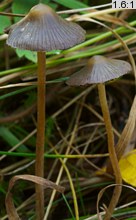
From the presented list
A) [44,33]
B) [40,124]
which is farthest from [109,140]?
[44,33]

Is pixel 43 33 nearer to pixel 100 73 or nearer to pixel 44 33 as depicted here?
pixel 44 33

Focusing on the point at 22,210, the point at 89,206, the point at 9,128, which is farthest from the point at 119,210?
the point at 9,128

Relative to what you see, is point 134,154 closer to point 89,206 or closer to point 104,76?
point 89,206

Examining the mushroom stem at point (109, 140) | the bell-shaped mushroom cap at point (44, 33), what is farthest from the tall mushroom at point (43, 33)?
the mushroom stem at point (109, 140)

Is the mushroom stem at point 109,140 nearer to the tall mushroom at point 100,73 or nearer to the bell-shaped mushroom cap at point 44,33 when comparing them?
the tall mushroom at point 100,73

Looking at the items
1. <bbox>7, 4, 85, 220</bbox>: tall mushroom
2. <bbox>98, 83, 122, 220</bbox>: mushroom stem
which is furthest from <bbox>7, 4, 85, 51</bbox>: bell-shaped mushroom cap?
<bbox>98, 83, 122, 220</bbox>: mushroom stem

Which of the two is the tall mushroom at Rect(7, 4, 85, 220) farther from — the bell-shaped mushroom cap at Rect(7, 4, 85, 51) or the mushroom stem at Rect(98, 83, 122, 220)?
the mushroom stem at Rect(98, 83, 122, 220)
